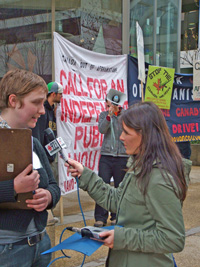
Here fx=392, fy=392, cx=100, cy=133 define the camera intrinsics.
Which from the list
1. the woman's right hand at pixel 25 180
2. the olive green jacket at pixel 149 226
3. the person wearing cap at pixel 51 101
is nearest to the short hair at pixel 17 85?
the woman's right hand at pixel 25 180

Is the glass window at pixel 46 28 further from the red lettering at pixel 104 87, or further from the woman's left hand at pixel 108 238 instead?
the woman's left hand at pixel 108 238

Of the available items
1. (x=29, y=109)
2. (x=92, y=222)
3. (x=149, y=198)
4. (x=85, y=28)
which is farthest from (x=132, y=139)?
(x=85, y=28)

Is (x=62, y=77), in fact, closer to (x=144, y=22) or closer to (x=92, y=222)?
(x=92, y=222)

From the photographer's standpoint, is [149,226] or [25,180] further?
[149,226]

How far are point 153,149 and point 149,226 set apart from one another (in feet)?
1.31

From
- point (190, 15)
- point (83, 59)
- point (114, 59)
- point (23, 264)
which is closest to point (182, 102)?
point (114, 59)

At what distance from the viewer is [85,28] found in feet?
24.6

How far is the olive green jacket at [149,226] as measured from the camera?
1927mm

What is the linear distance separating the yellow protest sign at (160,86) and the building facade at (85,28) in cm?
78

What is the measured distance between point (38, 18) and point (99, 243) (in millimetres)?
5444

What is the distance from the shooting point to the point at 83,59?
668 centimetres

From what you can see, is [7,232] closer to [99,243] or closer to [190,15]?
[99,243]

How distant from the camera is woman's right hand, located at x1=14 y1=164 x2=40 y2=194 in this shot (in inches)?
69.7

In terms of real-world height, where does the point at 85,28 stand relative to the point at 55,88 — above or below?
above
